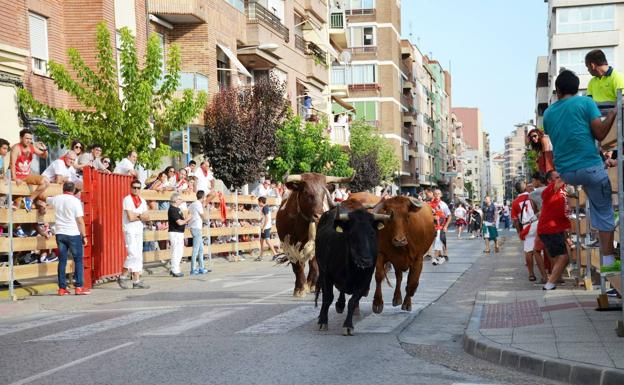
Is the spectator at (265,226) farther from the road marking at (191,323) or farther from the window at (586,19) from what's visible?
the window at (586,19)

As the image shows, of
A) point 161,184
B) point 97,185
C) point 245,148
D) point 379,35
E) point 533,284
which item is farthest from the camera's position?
point 379,35

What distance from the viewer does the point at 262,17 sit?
41531mm

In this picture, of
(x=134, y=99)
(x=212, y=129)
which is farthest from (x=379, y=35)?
(x=134, y=99)

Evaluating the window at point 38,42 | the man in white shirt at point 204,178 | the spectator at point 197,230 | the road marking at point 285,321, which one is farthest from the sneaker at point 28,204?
the window at point 38,42

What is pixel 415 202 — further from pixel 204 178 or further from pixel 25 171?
pixel 204 178

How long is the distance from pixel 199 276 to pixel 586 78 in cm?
5608

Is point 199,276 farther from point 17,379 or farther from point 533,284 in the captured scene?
point 17,379

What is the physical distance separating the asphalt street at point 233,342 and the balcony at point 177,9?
17929mm

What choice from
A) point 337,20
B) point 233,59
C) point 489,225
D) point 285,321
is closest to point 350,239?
point 285,321

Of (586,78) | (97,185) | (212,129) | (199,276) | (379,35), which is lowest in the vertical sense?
(199,276)

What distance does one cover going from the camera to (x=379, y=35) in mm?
87625

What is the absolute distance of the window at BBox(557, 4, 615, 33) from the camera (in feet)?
240

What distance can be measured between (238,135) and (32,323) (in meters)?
21.2

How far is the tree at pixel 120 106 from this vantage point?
81.7 ft
